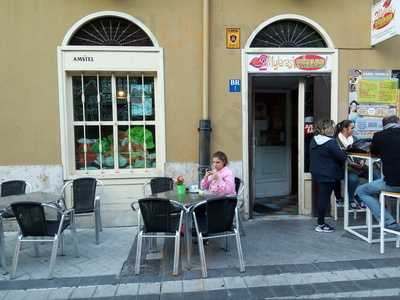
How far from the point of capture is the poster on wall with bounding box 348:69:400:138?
6281 mm

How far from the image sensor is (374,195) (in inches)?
198

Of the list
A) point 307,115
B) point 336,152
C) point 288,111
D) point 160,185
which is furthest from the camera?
point 288,111

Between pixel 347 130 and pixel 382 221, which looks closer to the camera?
pixel 382 221

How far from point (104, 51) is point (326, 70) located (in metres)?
3.49

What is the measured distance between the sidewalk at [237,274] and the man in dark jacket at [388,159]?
1.78 ft

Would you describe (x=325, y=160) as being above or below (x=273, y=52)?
below

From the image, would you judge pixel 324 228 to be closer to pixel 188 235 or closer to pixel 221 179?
pixel 221 179

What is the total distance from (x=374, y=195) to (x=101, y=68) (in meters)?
4.24

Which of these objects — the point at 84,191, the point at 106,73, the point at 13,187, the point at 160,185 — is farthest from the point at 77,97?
the point at 160,185

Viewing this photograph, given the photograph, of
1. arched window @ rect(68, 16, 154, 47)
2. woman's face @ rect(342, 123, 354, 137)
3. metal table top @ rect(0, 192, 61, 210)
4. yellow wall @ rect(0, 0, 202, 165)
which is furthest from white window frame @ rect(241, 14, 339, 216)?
metal table top @ rect(0, 192, 61, 210)

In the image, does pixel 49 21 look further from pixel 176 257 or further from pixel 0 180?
pixel 176 257

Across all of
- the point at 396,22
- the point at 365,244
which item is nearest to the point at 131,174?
the point at 365,244

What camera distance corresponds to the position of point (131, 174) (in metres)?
6.12

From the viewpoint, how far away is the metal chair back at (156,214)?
157 inches
